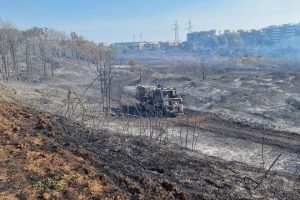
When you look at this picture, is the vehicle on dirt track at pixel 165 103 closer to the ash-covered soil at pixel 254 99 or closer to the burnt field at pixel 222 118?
the burnt field at pixel 222 118

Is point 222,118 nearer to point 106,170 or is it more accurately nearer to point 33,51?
point 106,170

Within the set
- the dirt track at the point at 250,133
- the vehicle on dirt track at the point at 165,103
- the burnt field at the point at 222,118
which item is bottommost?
the dirt track at the point at 250,133

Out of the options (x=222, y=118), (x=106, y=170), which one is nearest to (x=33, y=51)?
(x=222, y=118)

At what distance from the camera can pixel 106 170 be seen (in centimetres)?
1143

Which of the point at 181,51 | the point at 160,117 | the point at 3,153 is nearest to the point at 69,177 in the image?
the point at 3,153

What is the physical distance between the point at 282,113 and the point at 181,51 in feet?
457

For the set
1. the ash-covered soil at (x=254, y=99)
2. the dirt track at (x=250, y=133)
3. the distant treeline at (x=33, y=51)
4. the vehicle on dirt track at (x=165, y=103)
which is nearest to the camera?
the dirt track at (x=250, y=133)

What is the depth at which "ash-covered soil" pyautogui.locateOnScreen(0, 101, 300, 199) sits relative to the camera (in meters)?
9.77

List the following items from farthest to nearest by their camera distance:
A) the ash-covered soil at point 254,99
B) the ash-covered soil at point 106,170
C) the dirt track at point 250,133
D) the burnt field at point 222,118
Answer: the ash-covered soil at point 254,99 → the dirt track at point 250,133 → the burnt field at point 222,118 → the ash-covered soil at point 106,170

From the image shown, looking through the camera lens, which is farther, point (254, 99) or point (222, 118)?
point (254, 99)

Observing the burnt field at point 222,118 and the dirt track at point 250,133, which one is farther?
the dirt track at point 250,133

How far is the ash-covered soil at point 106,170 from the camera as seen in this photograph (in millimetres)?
9773

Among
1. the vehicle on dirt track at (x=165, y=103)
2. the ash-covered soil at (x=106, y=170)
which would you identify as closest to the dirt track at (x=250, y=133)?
the vehicle on dirt track at (x=165, y=103)

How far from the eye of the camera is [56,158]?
1155cm
